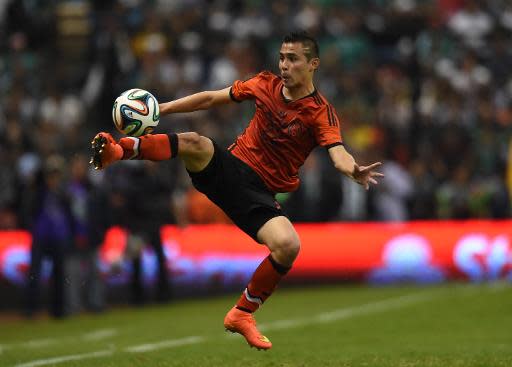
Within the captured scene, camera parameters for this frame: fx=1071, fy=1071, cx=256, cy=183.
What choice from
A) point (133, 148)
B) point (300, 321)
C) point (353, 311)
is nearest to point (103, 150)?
point (133, 148)

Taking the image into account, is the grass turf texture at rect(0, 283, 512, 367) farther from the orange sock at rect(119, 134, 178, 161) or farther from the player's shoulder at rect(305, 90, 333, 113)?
the player's shoulder at rect(305, 90, 333, 113)

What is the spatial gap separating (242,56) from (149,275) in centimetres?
601

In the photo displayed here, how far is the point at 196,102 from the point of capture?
9539 millimetres

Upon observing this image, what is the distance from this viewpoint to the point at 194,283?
63.4ft

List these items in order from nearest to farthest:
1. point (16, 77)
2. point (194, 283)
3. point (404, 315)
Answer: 1. point (404, 315)
2. point (194, 283)
3. point (16, 77)

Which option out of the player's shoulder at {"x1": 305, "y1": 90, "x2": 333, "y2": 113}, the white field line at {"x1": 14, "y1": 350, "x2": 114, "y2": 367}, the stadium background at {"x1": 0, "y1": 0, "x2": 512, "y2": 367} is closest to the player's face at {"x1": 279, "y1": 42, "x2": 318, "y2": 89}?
the player's shoulder at {"x1": 305, "y1": 90, "x2": 333, "y2": 113}

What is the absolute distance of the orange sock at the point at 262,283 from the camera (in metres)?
9.17

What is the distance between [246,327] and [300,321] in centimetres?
585

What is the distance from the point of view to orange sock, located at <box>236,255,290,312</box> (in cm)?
917

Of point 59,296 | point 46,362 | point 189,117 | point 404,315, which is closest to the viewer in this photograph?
point 46,362

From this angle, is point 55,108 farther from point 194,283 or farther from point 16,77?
point 194,283

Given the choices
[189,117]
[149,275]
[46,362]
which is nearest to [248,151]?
[46,362]

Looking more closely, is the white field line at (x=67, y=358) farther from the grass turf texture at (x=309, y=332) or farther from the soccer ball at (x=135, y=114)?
the soccer ball at (x=135, y=114)

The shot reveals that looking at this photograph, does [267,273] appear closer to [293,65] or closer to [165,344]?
[293,65]
